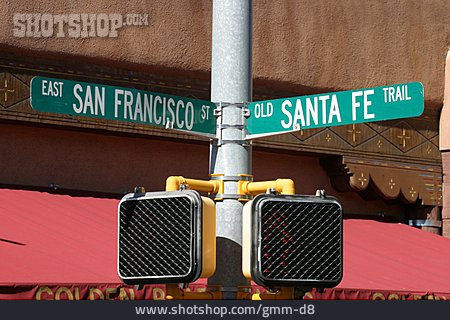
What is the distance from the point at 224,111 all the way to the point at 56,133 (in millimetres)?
6814

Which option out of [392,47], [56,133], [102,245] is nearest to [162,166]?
[56,133]

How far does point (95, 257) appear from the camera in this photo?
344 inches

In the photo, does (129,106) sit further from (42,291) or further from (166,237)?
(42,291)

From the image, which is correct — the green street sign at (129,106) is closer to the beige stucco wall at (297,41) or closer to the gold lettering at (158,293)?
the gold lettering at (158,293)

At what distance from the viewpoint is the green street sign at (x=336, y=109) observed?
4.25 meters

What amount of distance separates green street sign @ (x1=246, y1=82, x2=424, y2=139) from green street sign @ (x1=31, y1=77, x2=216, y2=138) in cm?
21

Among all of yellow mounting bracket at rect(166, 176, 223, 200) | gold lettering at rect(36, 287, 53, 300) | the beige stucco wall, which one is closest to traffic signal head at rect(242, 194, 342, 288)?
yellow mounting bracket at rect(166, 176, 223, 200)

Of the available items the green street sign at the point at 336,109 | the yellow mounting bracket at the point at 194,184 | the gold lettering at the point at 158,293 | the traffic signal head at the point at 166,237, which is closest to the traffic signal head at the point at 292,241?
the traffic signal head at the point at 166,237

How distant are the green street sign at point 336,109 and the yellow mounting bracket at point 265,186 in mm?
257

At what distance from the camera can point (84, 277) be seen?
801 centimetres

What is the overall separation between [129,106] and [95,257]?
15.0 feet

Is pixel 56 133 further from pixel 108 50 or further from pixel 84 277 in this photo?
pixel 84 277

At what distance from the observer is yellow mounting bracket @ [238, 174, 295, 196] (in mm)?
3953

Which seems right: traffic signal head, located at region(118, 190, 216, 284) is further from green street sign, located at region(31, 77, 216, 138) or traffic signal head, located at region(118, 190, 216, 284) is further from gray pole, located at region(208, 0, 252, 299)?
green street sign, located at region(31, 77, 216, 138)
